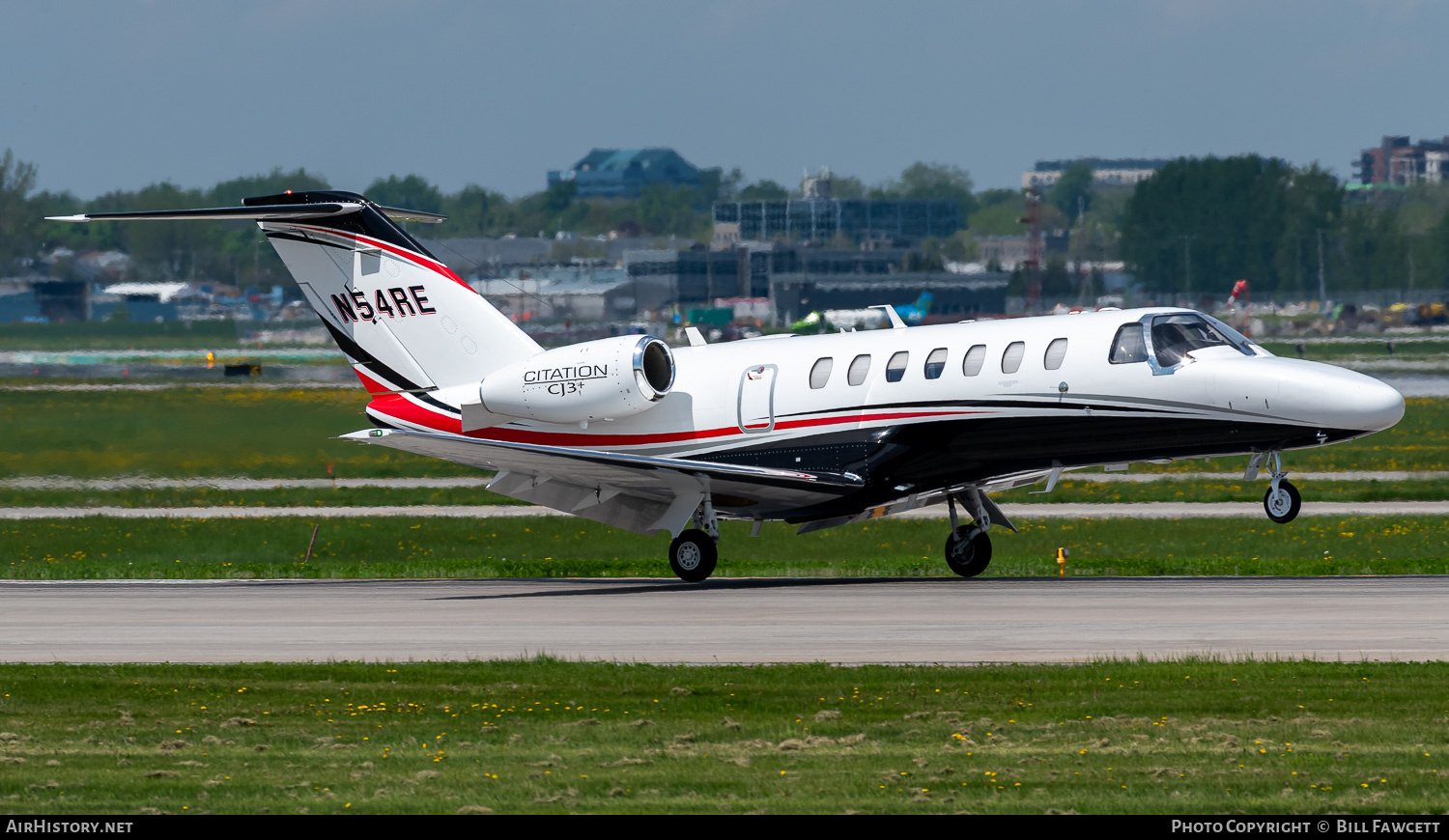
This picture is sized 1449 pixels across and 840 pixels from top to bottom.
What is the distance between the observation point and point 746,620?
2366cm

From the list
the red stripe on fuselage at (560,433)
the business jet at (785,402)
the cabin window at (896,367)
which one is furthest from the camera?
the red stripe on fuselage at (560,433)

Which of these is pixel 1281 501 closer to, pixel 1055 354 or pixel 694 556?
pixel 1055 354

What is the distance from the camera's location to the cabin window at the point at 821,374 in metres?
28.9

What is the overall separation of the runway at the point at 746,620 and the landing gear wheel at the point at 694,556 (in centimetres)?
40

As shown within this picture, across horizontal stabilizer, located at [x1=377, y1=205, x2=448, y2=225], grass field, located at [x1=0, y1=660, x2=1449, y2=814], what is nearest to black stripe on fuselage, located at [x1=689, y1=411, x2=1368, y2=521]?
horizontal stabilizer, located at [x1=377, y1=205, x2=448, y2=225]

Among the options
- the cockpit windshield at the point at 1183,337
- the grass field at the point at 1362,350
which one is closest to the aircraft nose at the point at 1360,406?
the cockpit windshield at the point at 1183,337

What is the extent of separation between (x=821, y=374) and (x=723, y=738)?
48.1 ft

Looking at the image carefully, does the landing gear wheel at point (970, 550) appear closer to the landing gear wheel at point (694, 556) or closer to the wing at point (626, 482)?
the wing at point (626, 482)

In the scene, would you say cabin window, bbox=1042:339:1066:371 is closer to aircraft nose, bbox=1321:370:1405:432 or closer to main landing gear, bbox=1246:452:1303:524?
main landing gear, bbox=1246:452:1303:524

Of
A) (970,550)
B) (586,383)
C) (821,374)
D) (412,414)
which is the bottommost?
(970,550)

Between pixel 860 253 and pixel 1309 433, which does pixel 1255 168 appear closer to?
pixel 860 253

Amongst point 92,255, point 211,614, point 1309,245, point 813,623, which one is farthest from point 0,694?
point 1309,245

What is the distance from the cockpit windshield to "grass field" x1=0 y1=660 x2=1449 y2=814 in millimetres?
9121

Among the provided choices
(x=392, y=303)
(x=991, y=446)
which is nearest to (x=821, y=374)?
(x=991, y=446)
